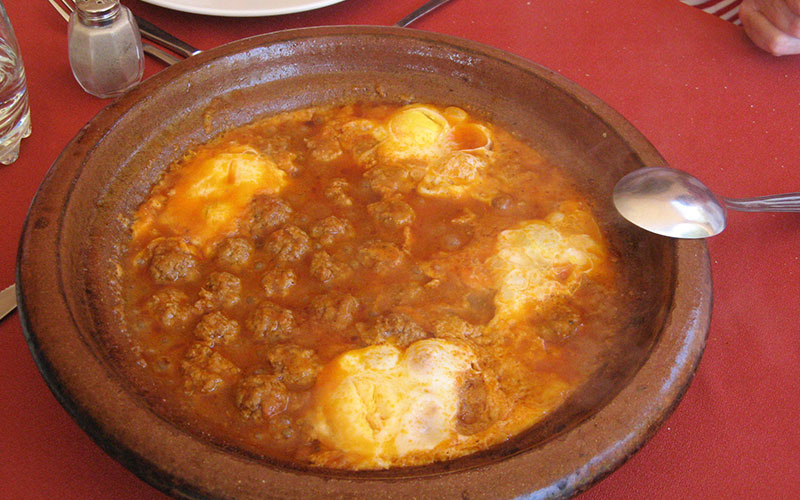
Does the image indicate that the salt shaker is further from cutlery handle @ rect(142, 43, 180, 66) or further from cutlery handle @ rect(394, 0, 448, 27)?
cutlery handle @ rect(394, 0, 448, 27)

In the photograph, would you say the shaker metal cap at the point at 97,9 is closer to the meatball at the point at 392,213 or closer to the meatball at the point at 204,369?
the meatball at the point at 392,213

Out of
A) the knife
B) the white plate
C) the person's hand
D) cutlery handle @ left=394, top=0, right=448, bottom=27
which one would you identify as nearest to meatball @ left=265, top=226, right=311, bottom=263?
the knife

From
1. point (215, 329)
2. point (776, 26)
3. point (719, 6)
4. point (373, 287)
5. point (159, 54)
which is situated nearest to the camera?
point (215, 329)

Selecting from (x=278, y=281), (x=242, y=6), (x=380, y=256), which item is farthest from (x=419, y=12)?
(x=278, y=281)

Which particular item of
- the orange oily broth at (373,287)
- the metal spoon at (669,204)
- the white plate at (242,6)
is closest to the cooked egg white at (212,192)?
the orange oily broth at (373,287)

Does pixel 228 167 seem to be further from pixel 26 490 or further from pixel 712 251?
pixel 712 251

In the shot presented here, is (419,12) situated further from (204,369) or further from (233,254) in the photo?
(204,369)

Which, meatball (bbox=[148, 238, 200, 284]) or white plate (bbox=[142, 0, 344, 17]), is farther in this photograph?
white plate (bbox=[142, 0, 344, 17])
